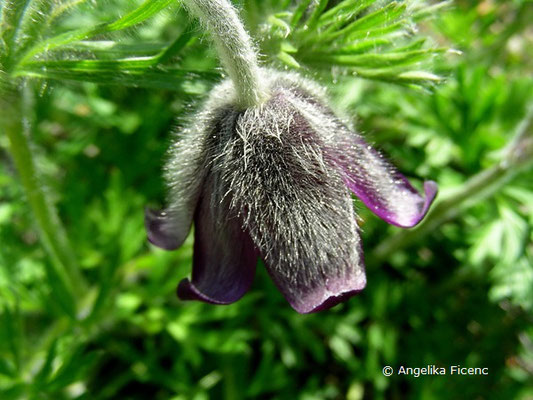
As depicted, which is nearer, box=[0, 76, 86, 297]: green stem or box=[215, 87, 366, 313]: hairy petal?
box=[215, 87, 366, 313]: hairy petal

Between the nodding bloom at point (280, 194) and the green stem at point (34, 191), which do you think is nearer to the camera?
the nodding bloom at point (280, 194)

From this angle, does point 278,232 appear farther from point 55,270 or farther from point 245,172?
point 55,270

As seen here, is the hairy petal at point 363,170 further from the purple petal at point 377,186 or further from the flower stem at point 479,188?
the flower stem at point 479,188

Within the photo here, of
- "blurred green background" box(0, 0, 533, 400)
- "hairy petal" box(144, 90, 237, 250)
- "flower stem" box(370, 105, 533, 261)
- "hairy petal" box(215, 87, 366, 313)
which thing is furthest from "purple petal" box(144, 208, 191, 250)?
"flower stem" box(370, 105, 533, 261)

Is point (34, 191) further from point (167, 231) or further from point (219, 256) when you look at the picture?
point (219, 256)

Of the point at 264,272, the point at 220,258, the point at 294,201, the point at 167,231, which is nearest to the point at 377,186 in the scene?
the point at 294,201

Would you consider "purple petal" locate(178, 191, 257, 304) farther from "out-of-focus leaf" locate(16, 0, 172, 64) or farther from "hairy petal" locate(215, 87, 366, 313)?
"out-of-focus leaf" locate(16, 0, 172, 64)

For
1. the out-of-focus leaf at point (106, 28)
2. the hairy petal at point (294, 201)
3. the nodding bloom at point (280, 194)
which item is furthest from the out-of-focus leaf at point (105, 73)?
the hairy petal at point (294, 201)
